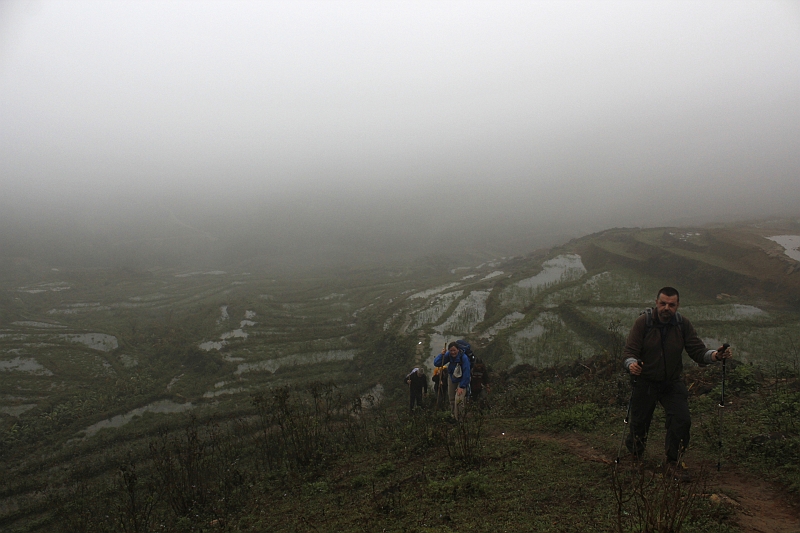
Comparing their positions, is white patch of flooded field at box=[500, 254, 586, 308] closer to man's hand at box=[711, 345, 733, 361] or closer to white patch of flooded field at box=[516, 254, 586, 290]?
white patch of flooded field at box=[516, 254, 586, 290]

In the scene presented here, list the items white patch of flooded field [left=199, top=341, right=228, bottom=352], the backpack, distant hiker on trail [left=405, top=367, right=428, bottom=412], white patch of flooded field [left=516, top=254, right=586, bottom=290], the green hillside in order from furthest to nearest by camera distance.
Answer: white patch of flooded field [left=516, top=254, right=586, bottom=290], white patch of flooded field [left=199, top=341, right=228, bottom=352], distant hiker on trail [left=405, top=367, right=428, bottom=412], the backpack, the green hillside

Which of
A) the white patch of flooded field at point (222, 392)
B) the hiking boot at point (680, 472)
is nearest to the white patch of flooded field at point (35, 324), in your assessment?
the white patch of flooded field at point (222, 392)

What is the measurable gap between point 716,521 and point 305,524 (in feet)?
15.8

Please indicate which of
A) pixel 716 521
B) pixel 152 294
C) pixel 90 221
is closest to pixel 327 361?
pixel 716 521

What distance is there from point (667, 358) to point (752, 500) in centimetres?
168

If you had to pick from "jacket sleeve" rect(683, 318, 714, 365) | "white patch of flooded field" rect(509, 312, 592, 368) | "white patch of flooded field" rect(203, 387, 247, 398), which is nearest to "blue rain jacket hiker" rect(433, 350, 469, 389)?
"jacket sleeve" rect(683, 318, 714, 365)

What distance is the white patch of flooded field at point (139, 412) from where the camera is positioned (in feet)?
47.7

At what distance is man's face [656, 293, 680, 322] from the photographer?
5.05m

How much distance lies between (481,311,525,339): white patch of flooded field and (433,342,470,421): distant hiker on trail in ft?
28.8

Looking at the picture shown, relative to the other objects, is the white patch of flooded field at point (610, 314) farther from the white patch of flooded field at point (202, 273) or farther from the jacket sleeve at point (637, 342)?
the white patch of flooded field at point (202, 273)

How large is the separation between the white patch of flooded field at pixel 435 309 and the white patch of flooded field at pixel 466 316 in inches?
28.2

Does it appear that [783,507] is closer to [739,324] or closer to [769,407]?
[769,407]

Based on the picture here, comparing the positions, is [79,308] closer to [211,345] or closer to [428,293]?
[211,345]

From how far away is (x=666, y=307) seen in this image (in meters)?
5.09
